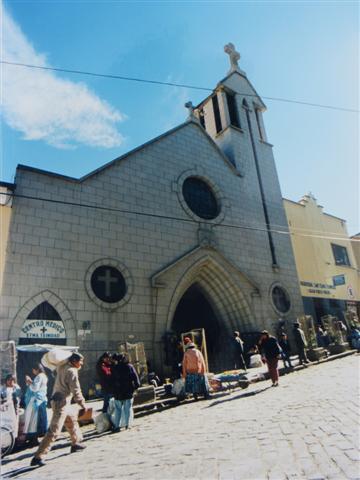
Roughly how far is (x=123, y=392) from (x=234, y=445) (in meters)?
2.88

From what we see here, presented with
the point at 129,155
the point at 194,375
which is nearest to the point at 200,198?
the point at 129,155

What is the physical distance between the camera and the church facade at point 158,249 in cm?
1012

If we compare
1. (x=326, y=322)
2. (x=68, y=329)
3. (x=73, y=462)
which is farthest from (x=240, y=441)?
(x=326, y=322)

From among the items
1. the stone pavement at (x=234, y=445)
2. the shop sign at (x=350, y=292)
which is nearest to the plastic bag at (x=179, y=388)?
the stone pavement at (x=234, y=445)

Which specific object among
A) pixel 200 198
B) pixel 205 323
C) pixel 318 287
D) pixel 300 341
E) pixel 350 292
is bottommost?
pixel 300 341

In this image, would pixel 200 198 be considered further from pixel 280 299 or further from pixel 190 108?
pixel 280 299

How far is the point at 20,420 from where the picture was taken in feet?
20.3

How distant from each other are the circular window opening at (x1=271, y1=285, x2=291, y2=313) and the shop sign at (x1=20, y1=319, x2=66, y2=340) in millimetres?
10027

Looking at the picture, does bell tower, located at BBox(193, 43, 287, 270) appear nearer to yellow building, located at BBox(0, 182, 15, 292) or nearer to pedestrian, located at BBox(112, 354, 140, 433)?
yellow building, located at BBox(0, 182, 15, 292)

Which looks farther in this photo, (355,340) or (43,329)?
(355,340)

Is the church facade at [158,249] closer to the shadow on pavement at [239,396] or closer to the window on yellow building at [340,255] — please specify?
the shadow on pavement at [239,396]

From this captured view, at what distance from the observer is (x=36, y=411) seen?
6289 millimetres

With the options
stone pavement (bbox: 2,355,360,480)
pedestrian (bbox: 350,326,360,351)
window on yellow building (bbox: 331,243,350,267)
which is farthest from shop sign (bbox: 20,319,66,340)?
window on yellow building (bbox: 331,243,350,267)

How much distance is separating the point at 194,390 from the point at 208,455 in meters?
4.29
